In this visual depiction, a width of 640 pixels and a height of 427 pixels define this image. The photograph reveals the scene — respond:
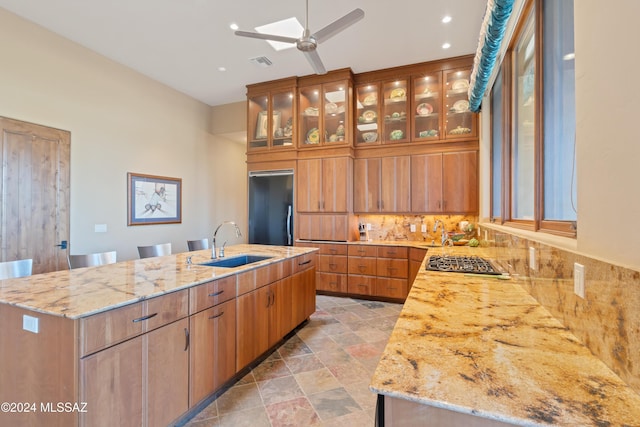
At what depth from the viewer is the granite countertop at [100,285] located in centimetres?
137

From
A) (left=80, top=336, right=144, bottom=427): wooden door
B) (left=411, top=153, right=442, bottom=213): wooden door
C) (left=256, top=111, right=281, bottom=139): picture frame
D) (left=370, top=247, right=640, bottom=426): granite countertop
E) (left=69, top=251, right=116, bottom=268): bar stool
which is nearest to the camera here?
(left=370, top=247, right=640, bottom=426): granite countertop

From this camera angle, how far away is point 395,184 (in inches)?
177

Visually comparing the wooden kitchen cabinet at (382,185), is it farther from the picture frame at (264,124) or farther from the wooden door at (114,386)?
the wooden door at (114,386)

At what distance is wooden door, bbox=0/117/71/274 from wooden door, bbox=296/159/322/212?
3099mm

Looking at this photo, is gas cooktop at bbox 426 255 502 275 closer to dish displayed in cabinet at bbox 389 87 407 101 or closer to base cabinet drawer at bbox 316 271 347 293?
base cabinet drawer at bbox 316 271 347 293

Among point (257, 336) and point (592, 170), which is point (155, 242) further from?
point (592, 170)

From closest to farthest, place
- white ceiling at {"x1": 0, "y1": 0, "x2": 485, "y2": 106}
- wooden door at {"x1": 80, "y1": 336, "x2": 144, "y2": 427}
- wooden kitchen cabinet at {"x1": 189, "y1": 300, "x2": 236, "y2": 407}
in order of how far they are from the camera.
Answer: wooden door at {"x1": 80, "y1": 336, "x2": 144, "y2": 427} < wooden kitchen cabinet at {"x1": 189, "y1": 300, "x2": 236, "y2": 407} < white ceiling at {"x1": 0, "y1": 0, "x2": 485, "y2": 106}

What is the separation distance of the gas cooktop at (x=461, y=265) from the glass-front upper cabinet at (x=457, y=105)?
2306 mm

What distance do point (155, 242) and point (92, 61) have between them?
273 centimetres

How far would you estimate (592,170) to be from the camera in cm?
96

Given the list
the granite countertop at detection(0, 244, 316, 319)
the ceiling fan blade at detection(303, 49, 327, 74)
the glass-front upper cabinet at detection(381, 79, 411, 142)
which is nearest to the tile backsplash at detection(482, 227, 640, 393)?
the granite countertop at detection(0, 244, 316, 319)

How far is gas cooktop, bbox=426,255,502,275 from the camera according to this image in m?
2.09

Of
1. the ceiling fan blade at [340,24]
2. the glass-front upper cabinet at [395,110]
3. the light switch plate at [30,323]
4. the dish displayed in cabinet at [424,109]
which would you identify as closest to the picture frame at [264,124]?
the glass-front upper cabinet at [395,110]

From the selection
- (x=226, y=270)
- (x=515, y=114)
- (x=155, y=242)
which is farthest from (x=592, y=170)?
(x=155, y=242)
